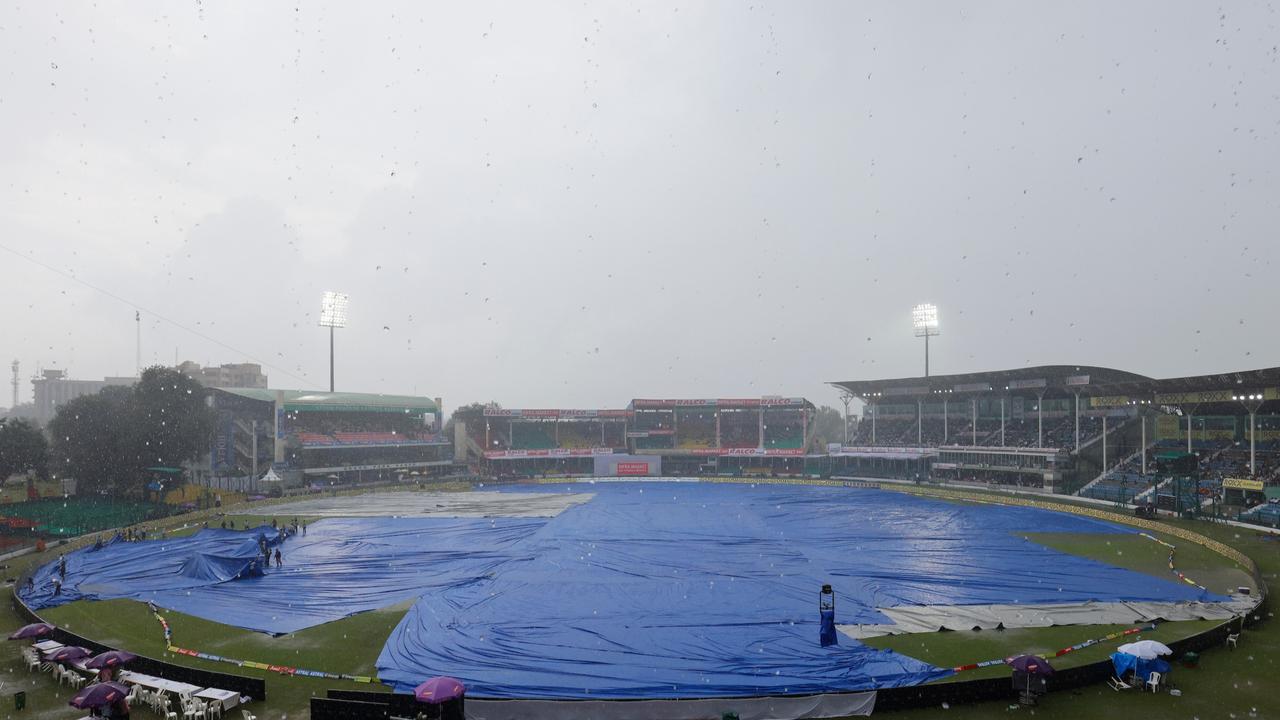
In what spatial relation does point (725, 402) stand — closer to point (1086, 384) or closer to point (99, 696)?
point (1086, 384)

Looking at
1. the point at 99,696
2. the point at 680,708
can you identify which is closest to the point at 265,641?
the point at 99,696

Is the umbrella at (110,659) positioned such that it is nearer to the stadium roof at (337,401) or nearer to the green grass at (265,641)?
the green grass at (265,641)

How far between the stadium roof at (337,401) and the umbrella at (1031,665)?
72848 mm

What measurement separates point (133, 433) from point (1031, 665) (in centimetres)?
6334

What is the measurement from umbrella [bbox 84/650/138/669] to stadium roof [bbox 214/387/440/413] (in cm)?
6010

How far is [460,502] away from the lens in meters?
56.9

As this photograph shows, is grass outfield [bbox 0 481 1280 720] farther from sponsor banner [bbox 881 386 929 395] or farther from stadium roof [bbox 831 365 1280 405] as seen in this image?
sponsor banner [bbox 881 386 929 395]

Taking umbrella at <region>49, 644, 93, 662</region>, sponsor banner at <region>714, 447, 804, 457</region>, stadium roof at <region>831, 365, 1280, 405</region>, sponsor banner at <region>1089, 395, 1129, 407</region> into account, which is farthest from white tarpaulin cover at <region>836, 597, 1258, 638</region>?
sponsor banner at <region>714, 447, 804, 457</region>

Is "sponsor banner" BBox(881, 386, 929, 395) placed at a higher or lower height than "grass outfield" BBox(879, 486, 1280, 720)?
higher

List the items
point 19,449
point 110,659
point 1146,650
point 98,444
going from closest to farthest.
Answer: point 1146,650, point 110,659, point 19,449, point 98,444

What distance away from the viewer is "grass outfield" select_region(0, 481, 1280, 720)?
1498 cm

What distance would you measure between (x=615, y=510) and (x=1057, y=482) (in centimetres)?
3774

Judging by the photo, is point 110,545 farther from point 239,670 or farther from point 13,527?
point 239,670

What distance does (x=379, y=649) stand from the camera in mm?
19703
